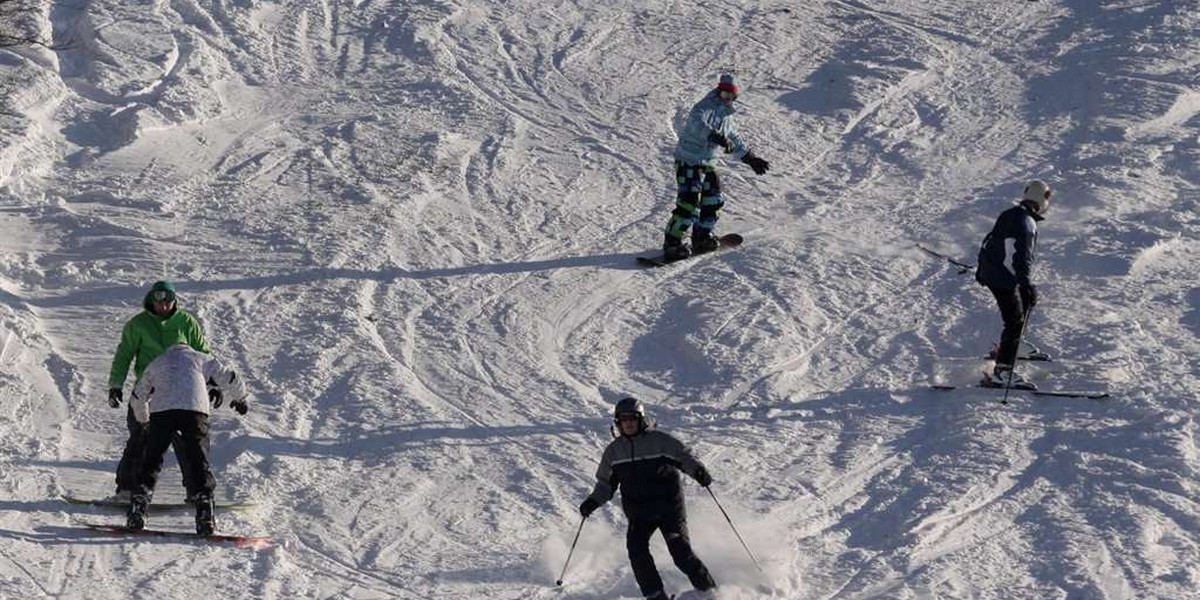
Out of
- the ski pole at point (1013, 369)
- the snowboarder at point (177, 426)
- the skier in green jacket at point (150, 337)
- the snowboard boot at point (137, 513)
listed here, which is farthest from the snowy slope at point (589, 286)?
the skier in green jacket at point (150, 337)

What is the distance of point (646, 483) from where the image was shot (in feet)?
32.0

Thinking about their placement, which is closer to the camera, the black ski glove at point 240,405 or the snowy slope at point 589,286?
the black ski glove at point 240,405

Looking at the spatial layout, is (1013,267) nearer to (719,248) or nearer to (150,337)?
(719,248)

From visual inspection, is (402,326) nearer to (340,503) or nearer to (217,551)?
(340,503)

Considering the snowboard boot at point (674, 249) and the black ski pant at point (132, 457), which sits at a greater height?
the snowboard boot at point (674, 249)

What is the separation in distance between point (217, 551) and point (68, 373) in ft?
9.68

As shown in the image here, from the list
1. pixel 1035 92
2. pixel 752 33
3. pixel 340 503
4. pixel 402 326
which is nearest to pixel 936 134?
pixel 1035 92

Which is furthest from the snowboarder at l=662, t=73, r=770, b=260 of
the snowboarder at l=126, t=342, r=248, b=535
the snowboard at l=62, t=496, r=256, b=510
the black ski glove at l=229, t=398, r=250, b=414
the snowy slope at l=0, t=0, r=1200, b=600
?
the snowboarder at l=126, t=342, r=248, b=535

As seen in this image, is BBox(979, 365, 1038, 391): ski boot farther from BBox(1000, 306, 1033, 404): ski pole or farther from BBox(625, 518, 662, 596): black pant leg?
BBox(625, 518, 662, 596): black pant leg

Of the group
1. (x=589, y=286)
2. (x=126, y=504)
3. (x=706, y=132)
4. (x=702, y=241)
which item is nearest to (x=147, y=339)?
(x=126, y=504)

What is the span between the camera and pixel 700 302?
555 inches

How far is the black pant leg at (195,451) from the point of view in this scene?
34.5ft

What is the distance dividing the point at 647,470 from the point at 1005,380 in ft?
13.5

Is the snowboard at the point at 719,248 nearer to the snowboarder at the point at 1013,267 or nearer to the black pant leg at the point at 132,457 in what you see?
the snowboarder at the point at 1013,267
